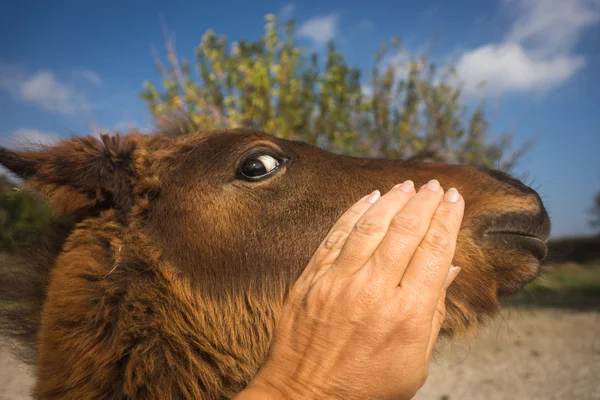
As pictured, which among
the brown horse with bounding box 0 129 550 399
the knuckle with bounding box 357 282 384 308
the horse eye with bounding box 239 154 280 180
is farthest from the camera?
the horse eye with bounding box 239 154 280 180

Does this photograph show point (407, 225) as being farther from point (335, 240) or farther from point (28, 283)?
point (28, 283)

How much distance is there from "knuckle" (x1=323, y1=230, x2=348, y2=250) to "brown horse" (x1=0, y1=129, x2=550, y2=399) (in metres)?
0.35

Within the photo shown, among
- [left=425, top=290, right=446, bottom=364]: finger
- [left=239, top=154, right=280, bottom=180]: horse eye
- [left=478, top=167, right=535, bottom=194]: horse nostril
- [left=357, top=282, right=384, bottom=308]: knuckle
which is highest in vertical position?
[left=239, top=154, right=280, bottom=180]: horse eye

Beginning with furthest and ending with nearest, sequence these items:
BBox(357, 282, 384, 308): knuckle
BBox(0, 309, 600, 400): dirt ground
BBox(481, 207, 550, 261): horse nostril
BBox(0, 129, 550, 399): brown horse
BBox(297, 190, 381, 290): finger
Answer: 1. BBox(0, 309, 600, 400): dirt ground
2. BBox(481, 207, 550, 261): horse nostril
3. BBox(0, 129, 550, 399): brown horse
4. BBox(297, 190, 381, 290): finger
5. BBox(357, 282, 384, 308): knuckle

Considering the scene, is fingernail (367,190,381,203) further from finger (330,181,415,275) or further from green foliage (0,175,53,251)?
green foliage (0,175,53,251)

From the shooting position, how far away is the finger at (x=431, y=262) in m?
1.59

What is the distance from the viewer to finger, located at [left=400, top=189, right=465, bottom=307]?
1.59 meters

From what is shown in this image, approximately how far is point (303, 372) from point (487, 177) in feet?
4.93

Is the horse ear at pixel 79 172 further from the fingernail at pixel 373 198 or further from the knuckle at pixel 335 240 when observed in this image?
the fingernail at pixel 373 198

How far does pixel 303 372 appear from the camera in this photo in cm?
166

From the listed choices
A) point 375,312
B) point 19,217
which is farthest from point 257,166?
point 19,217

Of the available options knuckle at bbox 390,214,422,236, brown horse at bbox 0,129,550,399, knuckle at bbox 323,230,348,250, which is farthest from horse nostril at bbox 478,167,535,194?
knuckle at bbox 323,230,348,250

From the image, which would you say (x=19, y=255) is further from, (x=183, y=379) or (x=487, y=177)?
(x=487, y=177)

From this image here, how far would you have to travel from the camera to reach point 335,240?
1846 millimetres
